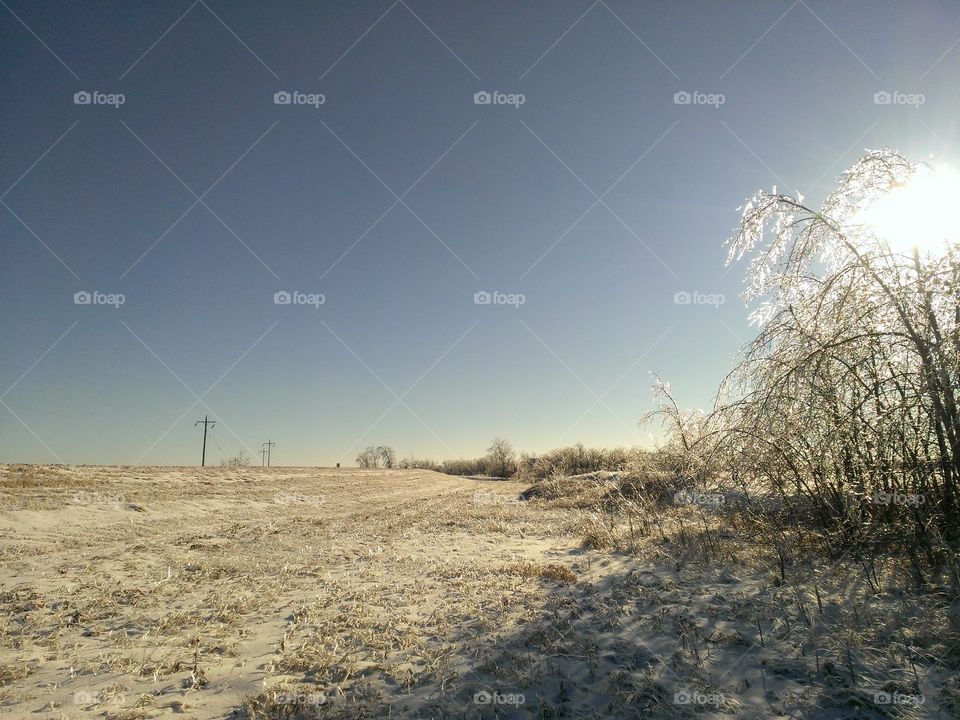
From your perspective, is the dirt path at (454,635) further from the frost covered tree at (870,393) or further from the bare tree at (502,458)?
the bare tree at (502,458)

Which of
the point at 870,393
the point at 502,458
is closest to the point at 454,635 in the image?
the point at 870,393

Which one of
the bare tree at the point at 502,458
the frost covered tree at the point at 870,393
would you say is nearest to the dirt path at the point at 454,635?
the frost covered tree at the point at 870,393

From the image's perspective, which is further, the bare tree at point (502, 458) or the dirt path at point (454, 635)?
the bare tree at point (502, 458)

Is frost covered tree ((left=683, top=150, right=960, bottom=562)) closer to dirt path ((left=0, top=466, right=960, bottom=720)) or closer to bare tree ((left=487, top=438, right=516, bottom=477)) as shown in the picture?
dirt path ((left=0, top=466, right=960, bottom=720))

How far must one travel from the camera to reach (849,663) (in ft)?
12.0

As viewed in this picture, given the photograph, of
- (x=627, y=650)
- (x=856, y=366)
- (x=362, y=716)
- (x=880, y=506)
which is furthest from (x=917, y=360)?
(x=362, y=716)

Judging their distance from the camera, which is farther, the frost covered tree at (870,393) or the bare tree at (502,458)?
the bare tree at (502,458)

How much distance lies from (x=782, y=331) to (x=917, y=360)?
150 cm

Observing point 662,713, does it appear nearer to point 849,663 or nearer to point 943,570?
point 849,663

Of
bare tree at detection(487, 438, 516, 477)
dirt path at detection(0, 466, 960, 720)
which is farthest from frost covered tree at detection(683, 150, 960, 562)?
bare tree at detection(487, 438, 516, 477)

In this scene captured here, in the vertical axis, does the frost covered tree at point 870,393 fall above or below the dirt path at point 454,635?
above

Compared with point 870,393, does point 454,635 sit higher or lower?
lower

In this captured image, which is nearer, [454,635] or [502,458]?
[454,635]

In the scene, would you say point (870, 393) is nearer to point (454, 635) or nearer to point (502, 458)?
point (454, 635)
